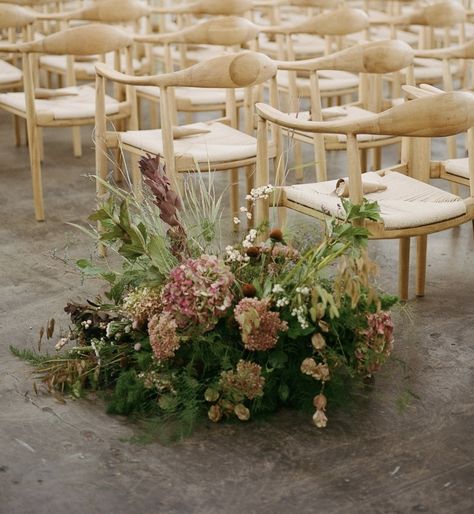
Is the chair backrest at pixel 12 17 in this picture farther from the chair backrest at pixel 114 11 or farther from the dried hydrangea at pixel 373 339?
the dried hydrangea at pixel 373 339

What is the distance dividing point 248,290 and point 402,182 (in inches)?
40.7

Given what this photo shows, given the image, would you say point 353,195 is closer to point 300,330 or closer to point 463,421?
point 300,330

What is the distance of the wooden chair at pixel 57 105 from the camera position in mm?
4641

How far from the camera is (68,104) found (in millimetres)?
4965

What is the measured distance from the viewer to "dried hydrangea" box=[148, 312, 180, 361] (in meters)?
2.95

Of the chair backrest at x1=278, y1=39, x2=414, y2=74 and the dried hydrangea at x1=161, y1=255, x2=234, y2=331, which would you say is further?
the chair backrest at x1=278, y1=39, x2=414, y2=74

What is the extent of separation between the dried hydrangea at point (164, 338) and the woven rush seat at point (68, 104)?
201 cm

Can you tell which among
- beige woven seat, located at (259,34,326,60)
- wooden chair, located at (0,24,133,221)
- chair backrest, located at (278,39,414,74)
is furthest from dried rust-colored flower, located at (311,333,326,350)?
beige woven seat, located at (259,34,326,60)

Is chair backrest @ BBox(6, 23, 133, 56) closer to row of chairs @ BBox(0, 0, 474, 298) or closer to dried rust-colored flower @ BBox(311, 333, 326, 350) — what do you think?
row of chairs @ BBox(0, 0, 474, 298)

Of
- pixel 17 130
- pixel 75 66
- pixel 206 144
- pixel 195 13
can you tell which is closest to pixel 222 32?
pixel 206 144

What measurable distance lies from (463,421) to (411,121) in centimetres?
87

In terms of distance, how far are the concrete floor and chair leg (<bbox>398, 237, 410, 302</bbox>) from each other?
20cm

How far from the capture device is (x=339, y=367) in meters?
3.19

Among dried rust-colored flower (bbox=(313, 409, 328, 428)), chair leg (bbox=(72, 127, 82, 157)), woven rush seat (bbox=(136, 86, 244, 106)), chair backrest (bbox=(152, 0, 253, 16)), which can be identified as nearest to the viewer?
dried rust-colored flower (bbox=(313, 409, 328, 428))
